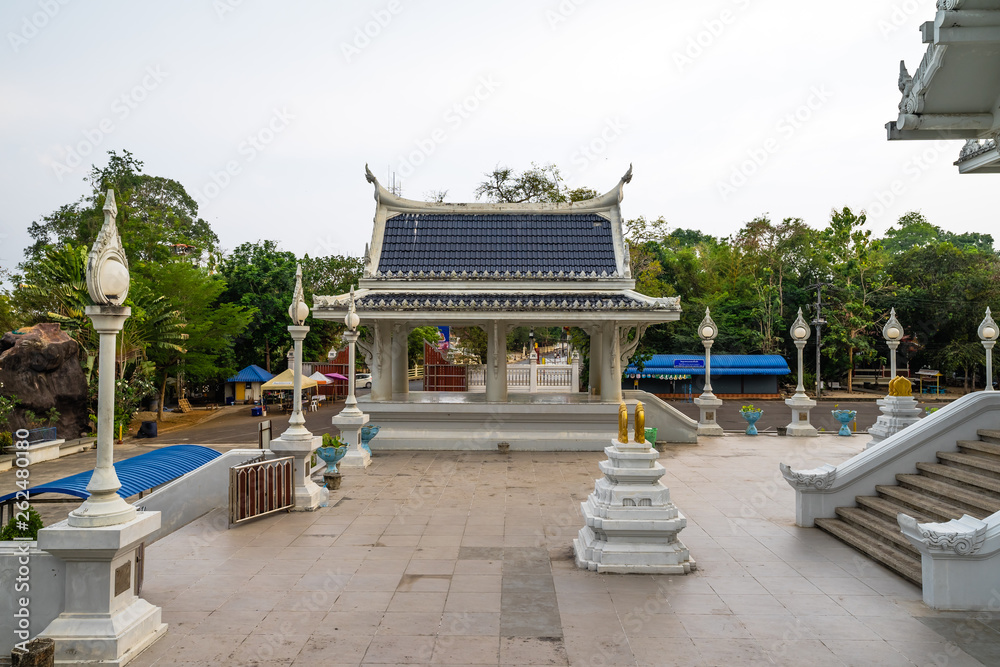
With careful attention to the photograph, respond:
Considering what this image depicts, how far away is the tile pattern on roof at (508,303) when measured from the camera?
50.0 ft

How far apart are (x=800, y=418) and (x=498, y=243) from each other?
10.9 m

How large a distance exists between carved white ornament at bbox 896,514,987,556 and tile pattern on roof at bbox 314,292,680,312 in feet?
31.4

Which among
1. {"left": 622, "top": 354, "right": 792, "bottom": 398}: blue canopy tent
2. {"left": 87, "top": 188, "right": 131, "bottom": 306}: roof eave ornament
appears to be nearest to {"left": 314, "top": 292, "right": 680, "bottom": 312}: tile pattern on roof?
{"left": 87, "top": 188, "right": 131, "bottom": 306}: roof eave ornament

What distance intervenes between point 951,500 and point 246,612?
831 centimetres

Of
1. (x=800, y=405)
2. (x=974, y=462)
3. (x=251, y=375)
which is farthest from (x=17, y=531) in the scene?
(x=251, y=375)

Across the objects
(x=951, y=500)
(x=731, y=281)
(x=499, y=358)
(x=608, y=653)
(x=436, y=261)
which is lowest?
(x=608, y=653)

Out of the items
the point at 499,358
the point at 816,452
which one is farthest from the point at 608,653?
the point at 816,452

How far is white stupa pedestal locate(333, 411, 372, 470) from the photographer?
43.3 feet

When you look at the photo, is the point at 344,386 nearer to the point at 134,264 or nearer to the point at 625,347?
the point at 134,264

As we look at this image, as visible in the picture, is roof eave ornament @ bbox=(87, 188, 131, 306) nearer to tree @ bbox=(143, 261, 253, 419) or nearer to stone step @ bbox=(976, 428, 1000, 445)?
stone step @ bbox=(976, 428, 1000, 445)

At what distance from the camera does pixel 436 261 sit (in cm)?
1730

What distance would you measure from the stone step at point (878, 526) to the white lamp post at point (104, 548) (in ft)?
25.7

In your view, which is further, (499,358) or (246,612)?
(499,358)

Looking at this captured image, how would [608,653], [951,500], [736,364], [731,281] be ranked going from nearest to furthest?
[608,653]
[951,500]
[736,364]
[731,281]
